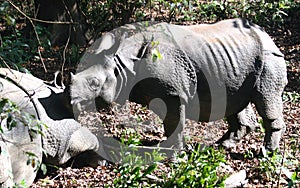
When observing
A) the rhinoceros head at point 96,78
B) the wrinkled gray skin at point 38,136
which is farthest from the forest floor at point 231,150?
the rhinoceros head at point 96,78

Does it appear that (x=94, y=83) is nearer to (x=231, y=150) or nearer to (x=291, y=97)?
(x=231, y=150)

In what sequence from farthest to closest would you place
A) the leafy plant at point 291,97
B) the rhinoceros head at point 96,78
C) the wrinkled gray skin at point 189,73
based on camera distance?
the leafy plant at point 291,97, the wrinkled gray skin at point 189,73, the rhinoceros head at point 96,78

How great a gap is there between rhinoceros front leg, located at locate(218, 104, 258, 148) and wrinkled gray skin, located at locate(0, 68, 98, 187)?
65.8 inches

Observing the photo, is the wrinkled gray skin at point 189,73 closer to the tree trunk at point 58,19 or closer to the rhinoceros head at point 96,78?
the rhinoceros head at point 96,78

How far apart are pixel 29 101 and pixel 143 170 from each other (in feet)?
4.32

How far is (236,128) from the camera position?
22.3 ft

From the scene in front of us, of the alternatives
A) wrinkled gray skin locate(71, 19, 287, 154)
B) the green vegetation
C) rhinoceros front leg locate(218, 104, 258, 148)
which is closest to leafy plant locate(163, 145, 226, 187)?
the green vegetation

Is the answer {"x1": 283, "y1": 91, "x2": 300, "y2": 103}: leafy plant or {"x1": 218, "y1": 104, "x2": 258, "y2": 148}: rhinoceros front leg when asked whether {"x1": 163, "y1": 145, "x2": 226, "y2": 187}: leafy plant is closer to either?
{"x1": 218, "y1": 104, "x2": 258, "y2": 148}: rhinoceros front leg

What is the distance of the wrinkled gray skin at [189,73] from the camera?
5457 mm

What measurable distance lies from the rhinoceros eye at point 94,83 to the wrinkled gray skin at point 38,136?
0.52m

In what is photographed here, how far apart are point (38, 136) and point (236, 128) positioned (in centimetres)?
252

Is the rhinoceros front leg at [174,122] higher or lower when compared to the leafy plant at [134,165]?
higher

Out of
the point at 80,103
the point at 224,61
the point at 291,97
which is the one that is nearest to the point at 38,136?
the point at 80,103

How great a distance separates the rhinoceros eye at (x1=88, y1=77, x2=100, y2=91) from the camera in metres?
5.30
